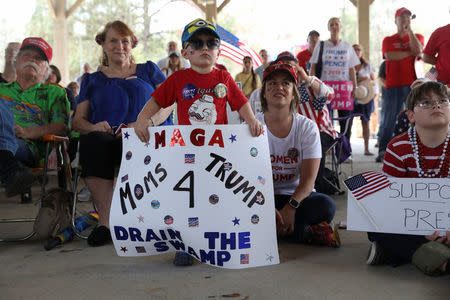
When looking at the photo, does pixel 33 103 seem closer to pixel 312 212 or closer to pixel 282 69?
pixel 282 69

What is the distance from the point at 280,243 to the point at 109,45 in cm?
149

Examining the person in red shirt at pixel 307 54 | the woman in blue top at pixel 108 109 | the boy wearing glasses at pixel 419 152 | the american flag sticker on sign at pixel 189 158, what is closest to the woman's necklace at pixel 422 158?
the boy wearing glasses at pixel 419 152

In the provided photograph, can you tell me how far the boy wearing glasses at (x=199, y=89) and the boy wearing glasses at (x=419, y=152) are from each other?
73cm

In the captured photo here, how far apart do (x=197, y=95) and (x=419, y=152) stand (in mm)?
1044

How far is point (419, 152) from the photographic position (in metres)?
2.23

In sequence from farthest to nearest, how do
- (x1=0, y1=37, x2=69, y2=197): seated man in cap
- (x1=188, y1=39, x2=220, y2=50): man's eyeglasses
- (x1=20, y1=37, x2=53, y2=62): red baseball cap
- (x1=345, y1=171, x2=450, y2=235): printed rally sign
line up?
(x1=20, y1=37, x2=53, y2=62): red baseball cap, (x1=0, y1=37, x2=69, y2=197): seated man in cap, (x1=188, y1=39, x2=220, y2=50): man's eyeglasses, (x1=345, y1=171, x2=450, y2=235): printed rally sign

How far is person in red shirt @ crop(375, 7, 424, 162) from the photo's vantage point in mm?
5566

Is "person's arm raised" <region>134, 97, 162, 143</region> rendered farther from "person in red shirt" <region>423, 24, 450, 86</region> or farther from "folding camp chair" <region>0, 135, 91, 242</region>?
"person in red shirt" <region>423, 24, 450, 86</region>

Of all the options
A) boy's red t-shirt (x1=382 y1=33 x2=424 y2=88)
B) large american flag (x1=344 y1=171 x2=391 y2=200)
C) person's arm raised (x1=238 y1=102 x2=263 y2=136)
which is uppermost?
boy's red t-shirt (x1=382 y1=33 x2=424 y2=88)

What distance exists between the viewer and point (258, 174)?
2209mm

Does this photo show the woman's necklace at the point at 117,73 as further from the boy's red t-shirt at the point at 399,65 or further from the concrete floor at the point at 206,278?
the boy's red t-shirt at the point at 399,65

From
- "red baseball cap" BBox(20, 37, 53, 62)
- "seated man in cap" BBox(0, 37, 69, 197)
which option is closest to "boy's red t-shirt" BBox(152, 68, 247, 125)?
"seated man in cap" BBox(0, 37, 69, 197)

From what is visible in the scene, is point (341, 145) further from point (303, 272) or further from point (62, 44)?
point (62, 44)

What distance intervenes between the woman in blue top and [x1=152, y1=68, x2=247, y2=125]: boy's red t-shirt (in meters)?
0.28
